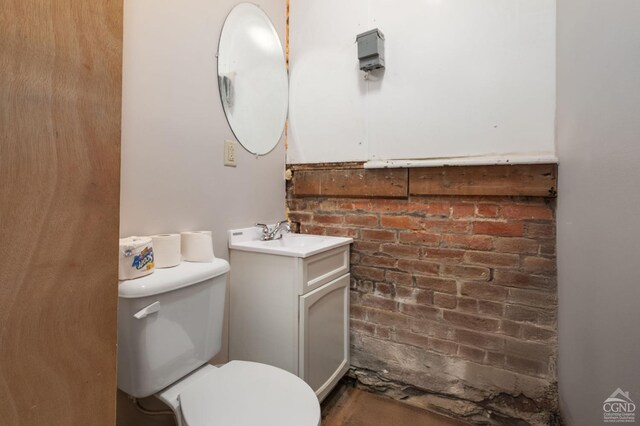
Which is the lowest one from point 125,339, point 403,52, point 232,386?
point 232,386

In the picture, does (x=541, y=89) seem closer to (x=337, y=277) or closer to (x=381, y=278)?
(x=381, y=278)

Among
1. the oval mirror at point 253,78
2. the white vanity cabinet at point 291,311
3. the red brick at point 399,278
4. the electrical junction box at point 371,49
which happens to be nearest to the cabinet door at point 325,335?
the white vanity cabinet at point 291,311

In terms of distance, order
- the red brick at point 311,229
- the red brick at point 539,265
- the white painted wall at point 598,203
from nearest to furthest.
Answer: the white painted wall at point 598,203, the red brick at point 539,265, the red brick at point 311,229

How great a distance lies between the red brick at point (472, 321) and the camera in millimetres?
1330

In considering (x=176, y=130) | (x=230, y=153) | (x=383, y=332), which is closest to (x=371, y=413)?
(x=383, y=332)

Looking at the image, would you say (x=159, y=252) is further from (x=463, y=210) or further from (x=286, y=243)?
(x=463, y=210)

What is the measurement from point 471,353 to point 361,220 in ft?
2.77

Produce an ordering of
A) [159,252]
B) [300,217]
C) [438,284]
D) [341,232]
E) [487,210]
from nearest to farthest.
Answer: [159,252]
[487,210]
[438,284]
[341,232]
[300,217]

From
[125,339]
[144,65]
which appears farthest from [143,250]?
[144,65]

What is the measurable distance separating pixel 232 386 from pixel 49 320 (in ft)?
2.12

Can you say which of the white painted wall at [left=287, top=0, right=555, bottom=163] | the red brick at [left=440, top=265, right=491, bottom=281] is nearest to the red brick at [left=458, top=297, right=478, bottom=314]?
the red brick at [left=440, top=265, right=491, bottom=281]

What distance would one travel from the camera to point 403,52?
150 centimetres

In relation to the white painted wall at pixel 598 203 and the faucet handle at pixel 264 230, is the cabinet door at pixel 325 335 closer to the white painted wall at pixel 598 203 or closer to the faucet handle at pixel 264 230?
the faucet handle at pixel 264 230

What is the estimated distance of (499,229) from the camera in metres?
1.31
